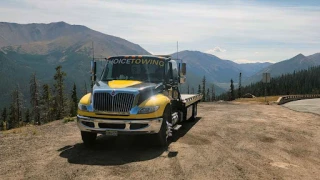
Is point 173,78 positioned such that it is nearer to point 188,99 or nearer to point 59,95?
point 188,99

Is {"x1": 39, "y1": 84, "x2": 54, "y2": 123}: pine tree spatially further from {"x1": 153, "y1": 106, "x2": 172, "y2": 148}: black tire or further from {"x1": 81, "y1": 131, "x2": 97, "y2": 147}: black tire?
{"x1": 153, "y1": 106, "x2": 172, "y2": 148}: black tire

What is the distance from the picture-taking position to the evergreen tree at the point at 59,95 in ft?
242

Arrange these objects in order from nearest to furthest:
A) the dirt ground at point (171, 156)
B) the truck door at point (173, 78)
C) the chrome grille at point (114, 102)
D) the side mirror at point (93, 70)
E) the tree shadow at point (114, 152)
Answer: the dirt ground at point (171, 156), the tree shadow at point (114, 152), the chrome grille at point (114, 102), the side mirror at point (93, 70), the truck door at point (173, 78)

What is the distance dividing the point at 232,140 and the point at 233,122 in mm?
5511

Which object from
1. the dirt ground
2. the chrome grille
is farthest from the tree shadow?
the chrome grille

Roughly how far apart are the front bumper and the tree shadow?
0.69 metres

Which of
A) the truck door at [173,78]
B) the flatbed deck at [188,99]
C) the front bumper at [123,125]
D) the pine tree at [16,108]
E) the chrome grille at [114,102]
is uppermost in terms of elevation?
the truck door at [173,78]

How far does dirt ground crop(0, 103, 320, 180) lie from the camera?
26.3ft

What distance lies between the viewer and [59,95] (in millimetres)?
75938

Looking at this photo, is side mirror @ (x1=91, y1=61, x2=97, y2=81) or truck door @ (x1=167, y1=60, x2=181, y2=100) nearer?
side mirror @ (x1=91, y1=61, x2=97, y2=81)

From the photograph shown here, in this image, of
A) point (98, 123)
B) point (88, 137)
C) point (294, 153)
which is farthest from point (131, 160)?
point (294, 153)

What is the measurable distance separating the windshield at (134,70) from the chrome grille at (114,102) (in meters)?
1.87

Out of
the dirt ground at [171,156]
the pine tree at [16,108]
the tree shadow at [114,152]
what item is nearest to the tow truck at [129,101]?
the tree shadow at [114,152]

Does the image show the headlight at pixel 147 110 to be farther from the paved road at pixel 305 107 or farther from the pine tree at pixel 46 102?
the pine tree at pixel 46 102
